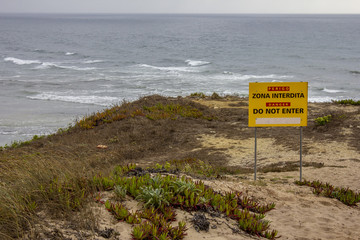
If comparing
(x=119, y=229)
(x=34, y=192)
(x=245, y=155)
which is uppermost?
(x=34, y=192)

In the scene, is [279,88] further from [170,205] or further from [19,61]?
[19,61]

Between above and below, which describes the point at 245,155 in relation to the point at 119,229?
below

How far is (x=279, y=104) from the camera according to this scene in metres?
8.39

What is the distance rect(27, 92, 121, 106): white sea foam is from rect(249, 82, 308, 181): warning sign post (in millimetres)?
19612

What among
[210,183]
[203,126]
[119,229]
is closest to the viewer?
[119,229]

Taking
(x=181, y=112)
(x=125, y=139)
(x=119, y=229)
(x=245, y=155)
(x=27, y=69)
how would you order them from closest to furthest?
(x=119, y=229) < (x=245, y=155) < (x=125, y=139) < (x=181, y=112) < (x=27, y=69)

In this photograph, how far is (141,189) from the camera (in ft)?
19.9

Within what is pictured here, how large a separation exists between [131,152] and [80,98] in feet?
56.3

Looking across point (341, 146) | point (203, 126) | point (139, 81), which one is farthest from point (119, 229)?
point (139, 81)

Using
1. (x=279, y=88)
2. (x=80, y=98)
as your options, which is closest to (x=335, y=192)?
(x=279, y=88)

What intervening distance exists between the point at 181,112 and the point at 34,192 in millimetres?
11862

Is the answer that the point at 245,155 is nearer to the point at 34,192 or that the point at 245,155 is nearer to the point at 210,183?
the point at 210,183

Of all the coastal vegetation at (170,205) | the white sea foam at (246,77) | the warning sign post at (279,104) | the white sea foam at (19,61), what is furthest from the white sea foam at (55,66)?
the coastal vegetation at (170,205)

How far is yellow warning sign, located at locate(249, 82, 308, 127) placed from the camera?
→ 8305 mm
